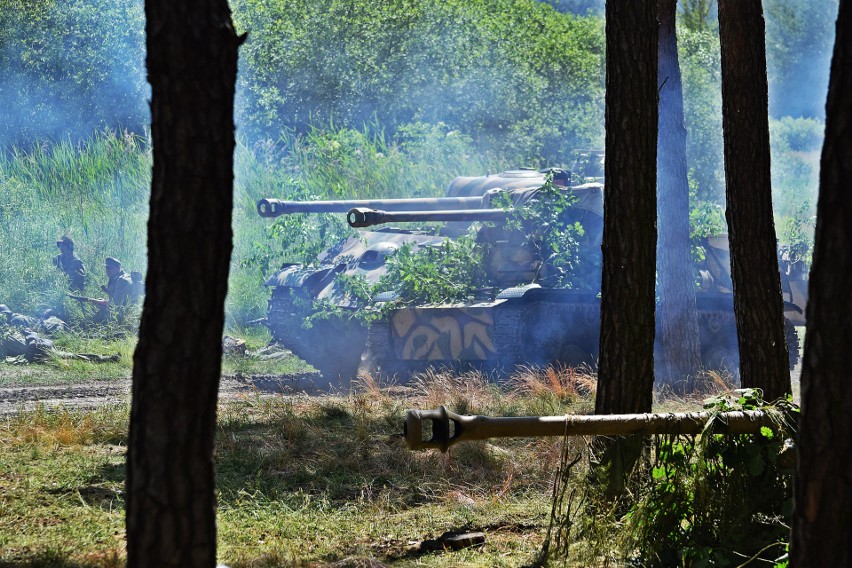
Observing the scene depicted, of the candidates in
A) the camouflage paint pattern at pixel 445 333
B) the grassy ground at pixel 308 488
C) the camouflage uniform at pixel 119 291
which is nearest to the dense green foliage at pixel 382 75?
the camouflage uniform at pixel 119 291

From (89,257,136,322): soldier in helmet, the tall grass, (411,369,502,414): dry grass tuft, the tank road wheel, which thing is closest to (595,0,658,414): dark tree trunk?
(411,369,502,414): dry grass tuft

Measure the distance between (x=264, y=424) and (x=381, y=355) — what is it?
425 cm

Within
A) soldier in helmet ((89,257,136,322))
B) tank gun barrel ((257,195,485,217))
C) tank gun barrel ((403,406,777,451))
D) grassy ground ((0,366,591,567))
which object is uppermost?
tank gun barrel ((257,195,485,217))

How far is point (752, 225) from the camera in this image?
679 cm

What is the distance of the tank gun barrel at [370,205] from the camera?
13.9m

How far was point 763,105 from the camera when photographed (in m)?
7.08

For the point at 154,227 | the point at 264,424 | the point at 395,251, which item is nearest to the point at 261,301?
the point at 395,251

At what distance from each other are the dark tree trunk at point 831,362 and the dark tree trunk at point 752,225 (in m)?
3.86

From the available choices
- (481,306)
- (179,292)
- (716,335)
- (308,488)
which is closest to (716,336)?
(716,335)

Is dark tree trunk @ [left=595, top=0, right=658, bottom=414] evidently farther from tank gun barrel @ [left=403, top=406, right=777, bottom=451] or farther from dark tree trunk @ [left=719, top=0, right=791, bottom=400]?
dark tree trunk @ [left=719, top=0, right=791, bottom=400]

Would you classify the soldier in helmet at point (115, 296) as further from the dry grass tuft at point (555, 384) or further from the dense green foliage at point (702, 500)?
the dense green foliage at point (702, 500)

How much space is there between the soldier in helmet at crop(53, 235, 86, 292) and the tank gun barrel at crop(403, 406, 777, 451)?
47.5ft

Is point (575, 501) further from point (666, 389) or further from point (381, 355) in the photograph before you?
point (381, 355)

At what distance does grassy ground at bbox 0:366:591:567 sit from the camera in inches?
205
